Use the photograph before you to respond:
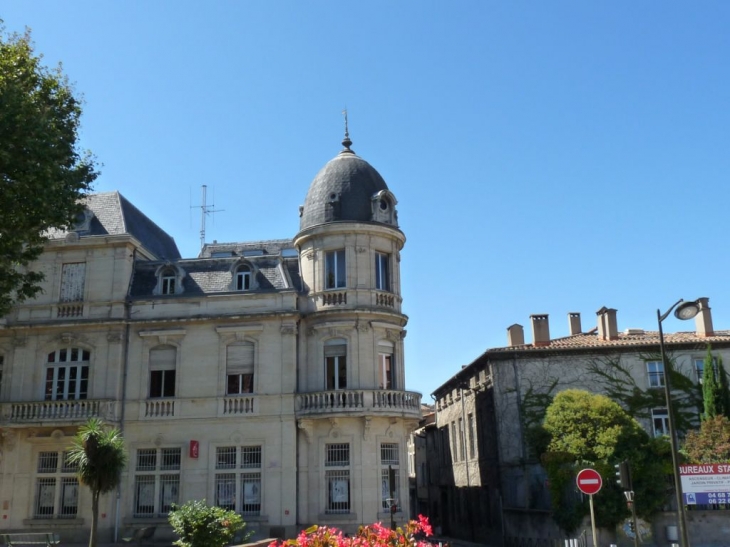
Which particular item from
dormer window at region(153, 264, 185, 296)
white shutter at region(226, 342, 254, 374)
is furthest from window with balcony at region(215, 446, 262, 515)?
dormer window at region(153, 264, 185, 296)

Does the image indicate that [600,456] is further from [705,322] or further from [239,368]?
[239,368]

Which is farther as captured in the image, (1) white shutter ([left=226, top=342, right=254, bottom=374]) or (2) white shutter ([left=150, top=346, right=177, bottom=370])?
(2) white shutter ([left=150, top=346, right=177, bottom=370])

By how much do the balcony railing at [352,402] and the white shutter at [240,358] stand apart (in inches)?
96.9

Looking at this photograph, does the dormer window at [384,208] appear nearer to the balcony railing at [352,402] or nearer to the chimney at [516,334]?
Result: the balcony railing at [352,402]

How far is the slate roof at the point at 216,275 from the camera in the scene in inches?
1178

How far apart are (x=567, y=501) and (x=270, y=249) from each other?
18288mm

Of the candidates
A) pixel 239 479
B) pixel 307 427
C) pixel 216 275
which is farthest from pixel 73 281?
pixel 307 427

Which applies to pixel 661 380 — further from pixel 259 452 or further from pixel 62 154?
pixel 62 154

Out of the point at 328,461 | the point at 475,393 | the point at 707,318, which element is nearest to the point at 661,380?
the point at 707,318

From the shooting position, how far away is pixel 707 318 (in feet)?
114

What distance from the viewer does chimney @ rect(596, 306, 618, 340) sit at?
34844mm

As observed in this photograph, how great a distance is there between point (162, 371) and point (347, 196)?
33.2ft

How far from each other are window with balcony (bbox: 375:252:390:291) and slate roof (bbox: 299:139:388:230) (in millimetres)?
1632

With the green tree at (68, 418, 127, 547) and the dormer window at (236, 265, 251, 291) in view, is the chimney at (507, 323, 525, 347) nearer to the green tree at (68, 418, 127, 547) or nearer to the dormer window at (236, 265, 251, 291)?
the dormer window at (236, 265, 251, 291)
